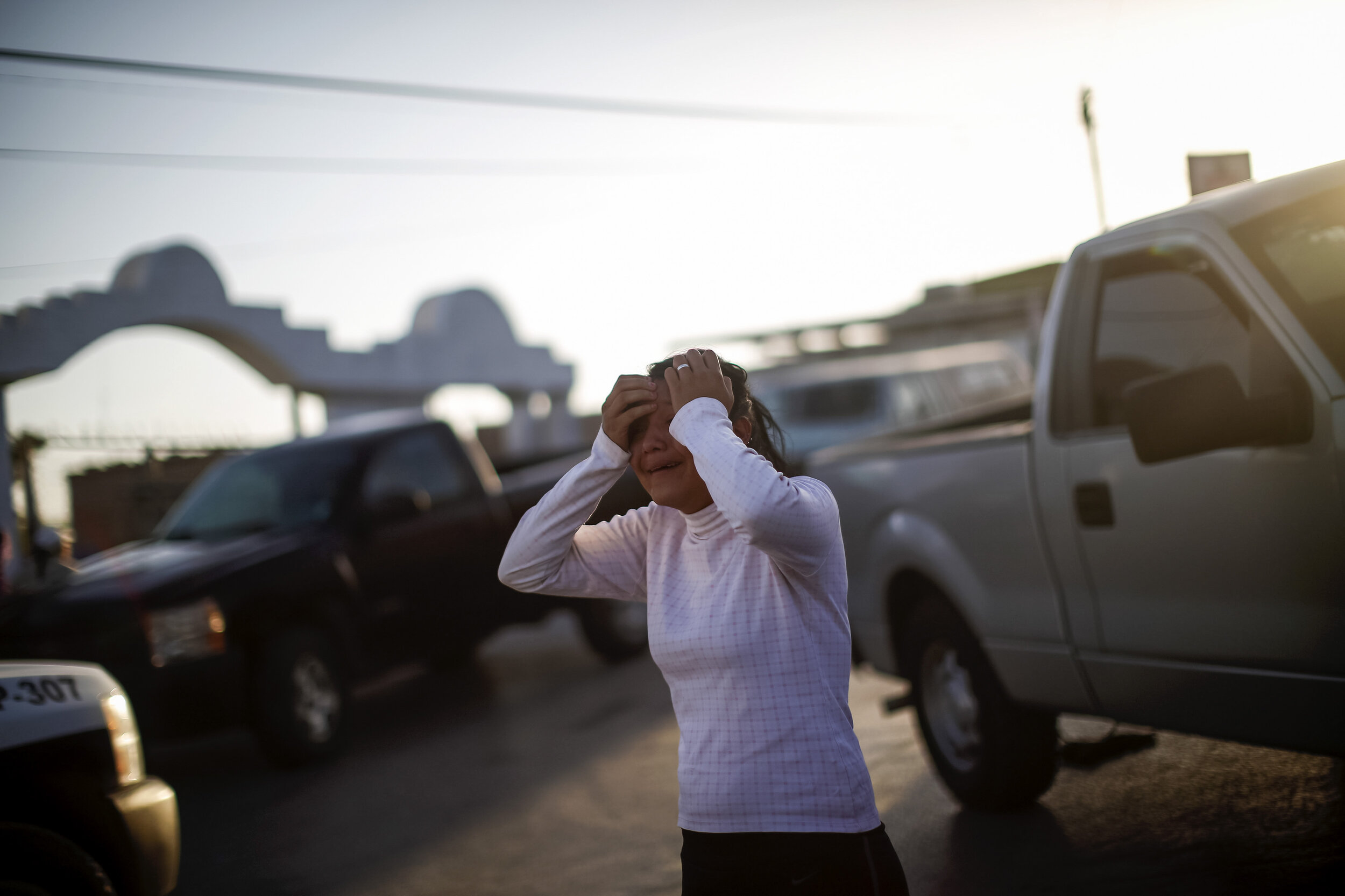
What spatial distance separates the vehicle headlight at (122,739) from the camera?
3.64 metres

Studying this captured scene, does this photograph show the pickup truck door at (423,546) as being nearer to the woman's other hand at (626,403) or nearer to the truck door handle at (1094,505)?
the truck door handle at (1094,505)

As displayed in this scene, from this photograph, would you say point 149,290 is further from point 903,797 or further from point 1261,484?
point 1261,484

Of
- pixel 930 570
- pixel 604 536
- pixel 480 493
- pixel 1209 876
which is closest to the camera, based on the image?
pixel 604 536

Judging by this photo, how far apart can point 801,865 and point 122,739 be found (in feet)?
8.67

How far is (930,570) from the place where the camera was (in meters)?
4.88

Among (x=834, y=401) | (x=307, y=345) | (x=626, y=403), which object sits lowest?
(x=834, y=401)

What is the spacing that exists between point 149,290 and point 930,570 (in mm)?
11566

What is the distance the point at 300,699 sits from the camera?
23.4 feet

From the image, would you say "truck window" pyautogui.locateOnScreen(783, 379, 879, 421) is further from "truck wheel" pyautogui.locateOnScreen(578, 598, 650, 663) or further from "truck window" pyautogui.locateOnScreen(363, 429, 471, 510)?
"truck window" pyautogui.locateOnScreen(363, 429, 471, 510)

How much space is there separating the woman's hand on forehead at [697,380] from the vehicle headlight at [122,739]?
253cm

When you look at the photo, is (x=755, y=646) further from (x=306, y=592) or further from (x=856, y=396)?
(x=856, y=396)

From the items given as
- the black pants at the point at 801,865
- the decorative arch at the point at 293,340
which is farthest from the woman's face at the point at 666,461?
the decorative arch at the point at 293,340

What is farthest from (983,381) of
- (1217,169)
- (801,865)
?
(801,865)

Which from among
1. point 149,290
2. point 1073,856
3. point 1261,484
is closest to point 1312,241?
point 1261,484
